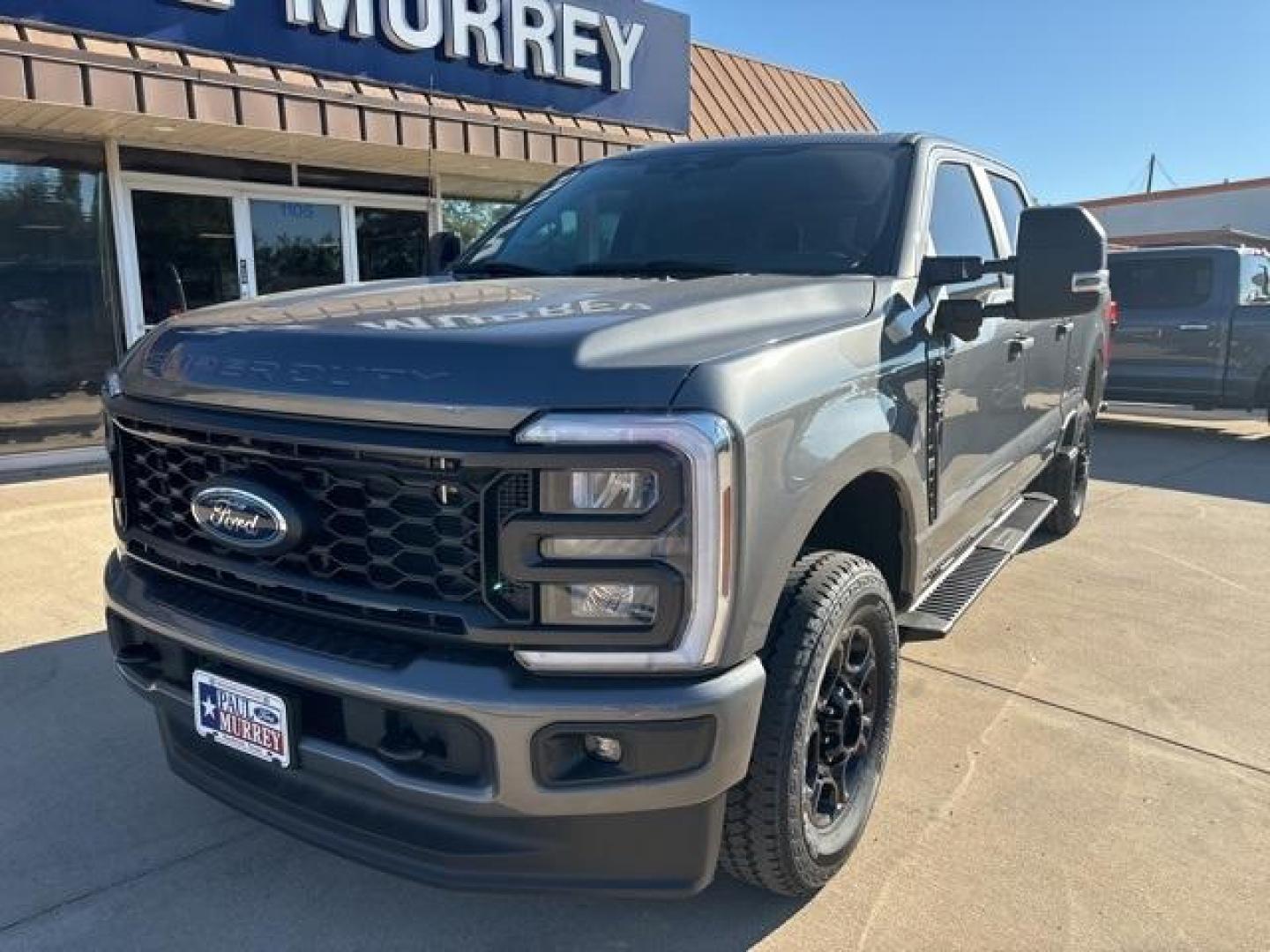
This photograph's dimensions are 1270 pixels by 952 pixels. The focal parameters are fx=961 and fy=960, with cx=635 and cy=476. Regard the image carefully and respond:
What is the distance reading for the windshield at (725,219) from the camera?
2975 millimetres

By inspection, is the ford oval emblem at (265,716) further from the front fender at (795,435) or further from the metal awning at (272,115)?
the metal awning at (272,115)

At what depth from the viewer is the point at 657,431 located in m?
1.72

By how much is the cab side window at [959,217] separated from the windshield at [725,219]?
245mm

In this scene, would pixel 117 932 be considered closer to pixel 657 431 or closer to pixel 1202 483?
pixel 657 431

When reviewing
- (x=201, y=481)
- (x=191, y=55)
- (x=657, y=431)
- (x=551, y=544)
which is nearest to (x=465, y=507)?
(x=551, y=544)

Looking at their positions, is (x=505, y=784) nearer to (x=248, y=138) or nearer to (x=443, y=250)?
Result: (x=443, y=250)

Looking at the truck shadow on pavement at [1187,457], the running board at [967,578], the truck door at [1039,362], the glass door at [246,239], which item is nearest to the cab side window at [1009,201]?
the truck door at [1039,362]

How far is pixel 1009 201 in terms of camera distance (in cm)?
436

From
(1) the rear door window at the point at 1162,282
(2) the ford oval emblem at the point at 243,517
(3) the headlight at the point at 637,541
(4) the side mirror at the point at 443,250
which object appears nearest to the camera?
(3) the headlight at the point at 637,541

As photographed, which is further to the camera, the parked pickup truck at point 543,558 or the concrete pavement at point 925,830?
the concrete pavement at point 925,830

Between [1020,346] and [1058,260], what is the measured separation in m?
1.10

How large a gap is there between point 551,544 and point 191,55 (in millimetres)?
6626

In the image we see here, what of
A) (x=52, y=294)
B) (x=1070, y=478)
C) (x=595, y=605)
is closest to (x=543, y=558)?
(x=595, y=605)

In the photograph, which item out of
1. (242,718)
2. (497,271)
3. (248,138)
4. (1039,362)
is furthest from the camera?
(248,138)
